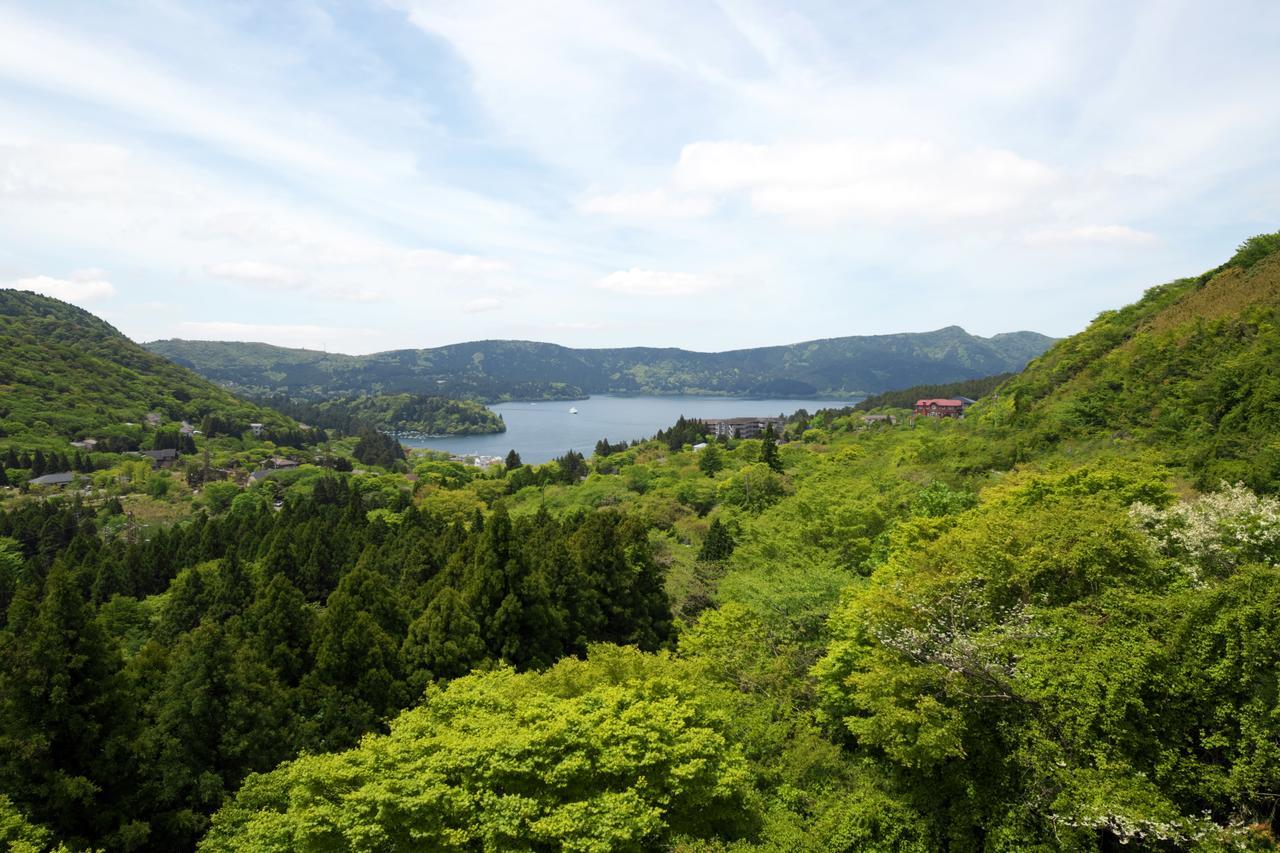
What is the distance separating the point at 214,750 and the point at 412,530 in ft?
75.8

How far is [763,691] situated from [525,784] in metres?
8.15

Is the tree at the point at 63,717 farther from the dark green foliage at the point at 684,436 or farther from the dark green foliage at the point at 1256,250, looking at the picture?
the dark green foliage at the point at 684,436

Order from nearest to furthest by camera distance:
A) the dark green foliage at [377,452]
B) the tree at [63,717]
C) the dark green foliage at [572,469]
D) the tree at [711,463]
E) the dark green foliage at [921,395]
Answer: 1. the tree at [63,717]
2. the tree at [711,463]
3. the dark green foliage at [572,469]
4. the dark green foliage at [377,452]
5. the dark green foliage at [921,395]

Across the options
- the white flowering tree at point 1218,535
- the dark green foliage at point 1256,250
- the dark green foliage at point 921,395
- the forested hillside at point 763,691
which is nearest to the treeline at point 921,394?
the dark green foliage at point 921,395

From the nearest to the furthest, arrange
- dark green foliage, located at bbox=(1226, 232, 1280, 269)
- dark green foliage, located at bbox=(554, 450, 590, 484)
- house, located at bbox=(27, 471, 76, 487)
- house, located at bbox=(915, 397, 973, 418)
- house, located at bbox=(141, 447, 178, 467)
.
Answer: dark green foliage, located at bbox=(1226, 232, 1280, 269), dark green foliage, located at bbox=(554, 450, 590, 484), house, located at bbox=(27, 471, 76, 487), house, located at bbox=(141, 447, 178, 467), house, located at bbox=(915, 397, 973, 418)

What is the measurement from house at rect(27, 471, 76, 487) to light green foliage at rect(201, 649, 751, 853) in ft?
281

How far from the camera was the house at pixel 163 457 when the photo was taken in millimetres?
90625

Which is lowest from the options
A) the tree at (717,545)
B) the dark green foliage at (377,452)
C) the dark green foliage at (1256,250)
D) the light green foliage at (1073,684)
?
the dark green foliage at (377,452)

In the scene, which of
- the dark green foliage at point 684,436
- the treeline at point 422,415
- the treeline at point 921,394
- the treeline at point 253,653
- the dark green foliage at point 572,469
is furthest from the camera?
the treeline at point 422,415

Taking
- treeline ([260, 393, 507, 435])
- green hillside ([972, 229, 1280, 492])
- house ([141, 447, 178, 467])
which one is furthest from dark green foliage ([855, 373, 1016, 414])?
house ([141, 447, 178, 467])

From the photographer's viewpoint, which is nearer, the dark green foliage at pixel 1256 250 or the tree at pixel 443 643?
the tree at pixel 443 643

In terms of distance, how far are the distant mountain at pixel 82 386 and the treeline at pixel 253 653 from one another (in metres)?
86.1

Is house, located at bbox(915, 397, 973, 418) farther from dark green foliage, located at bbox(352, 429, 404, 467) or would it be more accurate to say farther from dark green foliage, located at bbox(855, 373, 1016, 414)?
dark green foliage, located at bbox(352, 429, 404, 467)

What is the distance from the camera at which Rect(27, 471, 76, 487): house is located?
73.4m
